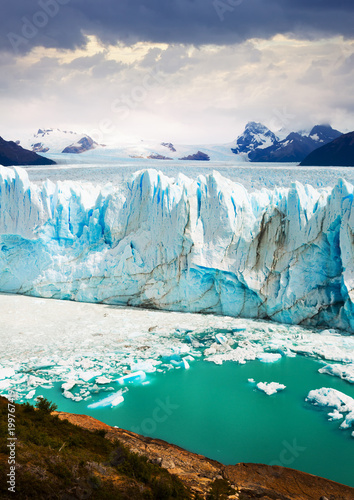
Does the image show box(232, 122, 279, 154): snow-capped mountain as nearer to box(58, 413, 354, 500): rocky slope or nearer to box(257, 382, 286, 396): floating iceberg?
box(257, 382, 286, 396): floating iceberg

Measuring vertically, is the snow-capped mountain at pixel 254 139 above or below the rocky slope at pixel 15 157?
above

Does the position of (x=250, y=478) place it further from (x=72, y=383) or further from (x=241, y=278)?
(x=241, y=278)

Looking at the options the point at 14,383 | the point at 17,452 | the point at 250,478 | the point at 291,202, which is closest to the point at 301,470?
the point at 250,478

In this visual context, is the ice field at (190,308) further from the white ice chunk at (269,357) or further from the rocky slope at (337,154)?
the rocky slope at (337,154)

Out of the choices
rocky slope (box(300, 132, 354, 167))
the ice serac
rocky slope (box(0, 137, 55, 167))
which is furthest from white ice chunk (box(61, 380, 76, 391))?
rocky slope (box(300, 132, 354, 167))

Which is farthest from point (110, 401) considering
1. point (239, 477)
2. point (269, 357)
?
point (269, 357)

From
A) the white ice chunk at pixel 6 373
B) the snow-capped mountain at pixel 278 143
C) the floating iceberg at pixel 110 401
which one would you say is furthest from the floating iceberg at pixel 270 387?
the snow-capped mountain at pixel 278 143
